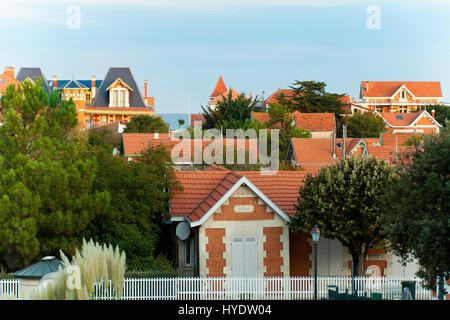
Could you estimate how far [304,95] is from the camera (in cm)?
10806

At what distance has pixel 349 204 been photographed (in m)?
24.5

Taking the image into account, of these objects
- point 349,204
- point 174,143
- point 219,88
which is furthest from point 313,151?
point 219,88

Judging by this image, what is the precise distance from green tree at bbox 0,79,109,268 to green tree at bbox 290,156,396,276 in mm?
8018

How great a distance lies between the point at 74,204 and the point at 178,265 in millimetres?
5052

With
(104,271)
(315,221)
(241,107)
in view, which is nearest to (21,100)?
(315,221)

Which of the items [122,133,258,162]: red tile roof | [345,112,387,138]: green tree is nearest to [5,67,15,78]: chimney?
[122,133,258,162]: red tile roof

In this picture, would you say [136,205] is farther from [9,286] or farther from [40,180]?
[9,286]

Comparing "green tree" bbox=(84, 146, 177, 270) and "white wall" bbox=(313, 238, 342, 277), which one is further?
"white wall" bbox=(313, 238, 342, 277)

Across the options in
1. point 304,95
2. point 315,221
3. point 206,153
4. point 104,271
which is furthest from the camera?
point 304,95

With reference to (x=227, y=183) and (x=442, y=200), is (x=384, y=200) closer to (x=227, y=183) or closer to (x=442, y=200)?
(x=442, y=200)

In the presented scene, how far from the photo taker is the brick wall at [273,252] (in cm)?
2525

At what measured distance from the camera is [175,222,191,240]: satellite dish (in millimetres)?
26078

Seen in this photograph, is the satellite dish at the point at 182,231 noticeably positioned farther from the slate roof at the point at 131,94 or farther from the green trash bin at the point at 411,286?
the slate roof at the point at 131,94

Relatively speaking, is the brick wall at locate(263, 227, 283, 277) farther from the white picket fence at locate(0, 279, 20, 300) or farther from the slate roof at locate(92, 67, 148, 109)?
the slate roof at locate(92, 67, 148, 109)
